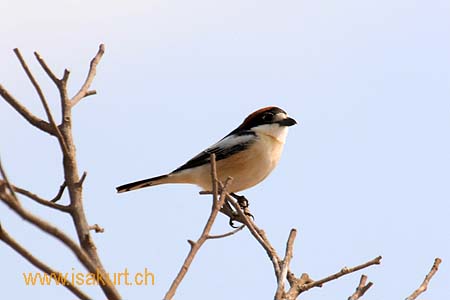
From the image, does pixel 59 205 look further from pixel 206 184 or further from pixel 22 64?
→ pixel 206 184

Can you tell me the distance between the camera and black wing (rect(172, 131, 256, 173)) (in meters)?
8.68

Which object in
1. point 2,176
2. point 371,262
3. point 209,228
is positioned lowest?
point 371,262

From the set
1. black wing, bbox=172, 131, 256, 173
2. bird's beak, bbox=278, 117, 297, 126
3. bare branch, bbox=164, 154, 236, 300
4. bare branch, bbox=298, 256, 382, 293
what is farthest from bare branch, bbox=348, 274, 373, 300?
bird's beak, bbox=278, 117, 297, 126

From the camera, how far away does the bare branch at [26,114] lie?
367cm

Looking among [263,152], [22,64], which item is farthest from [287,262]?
[263,152]

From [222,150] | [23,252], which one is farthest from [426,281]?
[222,150]

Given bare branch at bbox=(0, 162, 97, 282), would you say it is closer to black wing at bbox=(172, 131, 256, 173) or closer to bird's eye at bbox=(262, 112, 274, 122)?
black wing at bbox=(172, 131, 256, 173)

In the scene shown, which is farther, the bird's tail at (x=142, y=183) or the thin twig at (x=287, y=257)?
the bird's tail at (x=142, y=183)

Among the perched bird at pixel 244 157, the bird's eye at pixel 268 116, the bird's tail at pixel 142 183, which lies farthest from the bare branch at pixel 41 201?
the bird's eye at pixel 268 116

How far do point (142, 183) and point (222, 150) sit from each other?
974 mm

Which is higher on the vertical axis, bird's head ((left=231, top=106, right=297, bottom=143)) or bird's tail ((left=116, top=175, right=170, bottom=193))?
bird's head ((left=231, top=106, right=297, bottom=143))

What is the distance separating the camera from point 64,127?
3748 millimetres

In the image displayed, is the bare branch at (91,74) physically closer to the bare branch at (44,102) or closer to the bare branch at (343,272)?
the bare branch at (44,102)

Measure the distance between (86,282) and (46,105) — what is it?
0.90 metres
